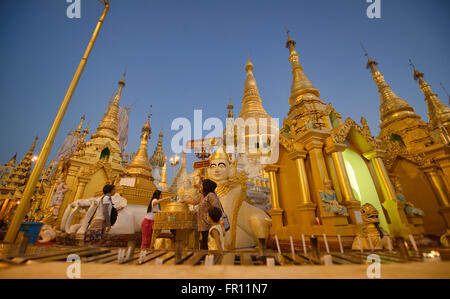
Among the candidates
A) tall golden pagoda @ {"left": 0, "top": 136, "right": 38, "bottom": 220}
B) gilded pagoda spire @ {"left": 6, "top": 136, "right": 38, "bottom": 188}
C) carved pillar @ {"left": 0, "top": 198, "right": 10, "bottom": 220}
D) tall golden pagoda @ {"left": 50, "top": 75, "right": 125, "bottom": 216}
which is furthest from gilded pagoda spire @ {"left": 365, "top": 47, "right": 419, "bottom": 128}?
gilded pagoda spire @ {"left": 6, "top": 136, "right": 38, "bottom": 188}

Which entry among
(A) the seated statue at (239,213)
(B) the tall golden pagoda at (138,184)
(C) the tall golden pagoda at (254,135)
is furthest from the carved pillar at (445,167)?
(B) the tall golden pagoda at (138,184)

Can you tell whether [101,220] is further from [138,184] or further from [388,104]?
[388,104]

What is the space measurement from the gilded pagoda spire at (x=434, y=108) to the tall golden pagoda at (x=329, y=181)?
32.9 feet

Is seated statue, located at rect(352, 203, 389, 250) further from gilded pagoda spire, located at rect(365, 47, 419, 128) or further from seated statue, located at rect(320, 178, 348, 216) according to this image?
gilded pagoda spire, located at rect(365, 47, 419, 128)

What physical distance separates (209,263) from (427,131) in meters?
15.4

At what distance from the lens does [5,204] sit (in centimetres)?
1170

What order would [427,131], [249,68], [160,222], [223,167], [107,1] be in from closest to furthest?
[160,222], [107,1], [223,167], [427,131], [249,68]

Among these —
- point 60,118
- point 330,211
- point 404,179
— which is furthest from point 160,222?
point 404,179

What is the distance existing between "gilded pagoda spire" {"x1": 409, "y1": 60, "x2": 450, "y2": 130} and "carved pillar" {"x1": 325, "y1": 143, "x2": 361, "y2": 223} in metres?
11.5

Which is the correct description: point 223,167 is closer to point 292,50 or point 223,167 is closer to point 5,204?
point 292,50

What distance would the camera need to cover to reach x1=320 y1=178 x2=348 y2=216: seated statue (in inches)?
183

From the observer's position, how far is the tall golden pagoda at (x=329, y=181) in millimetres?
4988

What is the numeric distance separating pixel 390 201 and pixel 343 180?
1.99 meters
